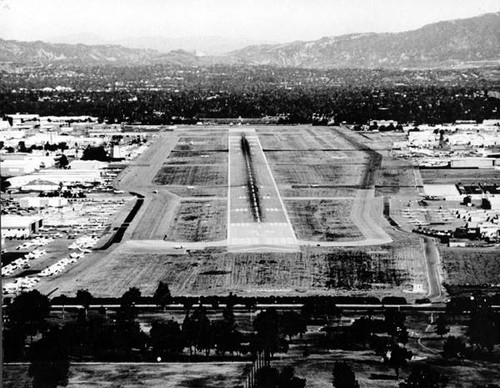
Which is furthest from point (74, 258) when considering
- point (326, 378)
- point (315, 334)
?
point (326, 378)

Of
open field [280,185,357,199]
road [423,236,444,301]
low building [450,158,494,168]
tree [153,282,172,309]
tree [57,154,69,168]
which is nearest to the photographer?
tree [153,282,172,309]

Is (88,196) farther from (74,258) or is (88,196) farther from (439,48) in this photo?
→ (439,48)

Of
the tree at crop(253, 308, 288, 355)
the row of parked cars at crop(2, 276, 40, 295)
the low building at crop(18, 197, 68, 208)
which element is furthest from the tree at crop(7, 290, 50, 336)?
the low building at crop(18, 197, 68, 208)

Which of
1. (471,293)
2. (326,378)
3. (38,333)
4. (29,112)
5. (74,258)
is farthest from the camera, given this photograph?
(29,112)

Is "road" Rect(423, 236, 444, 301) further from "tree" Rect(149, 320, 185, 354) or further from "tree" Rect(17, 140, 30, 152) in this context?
"tree" Rect(17, 140, 30, 152)

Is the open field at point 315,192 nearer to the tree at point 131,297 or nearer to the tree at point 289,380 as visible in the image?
the tree at point 131,297

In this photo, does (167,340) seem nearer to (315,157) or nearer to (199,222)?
(199,222)

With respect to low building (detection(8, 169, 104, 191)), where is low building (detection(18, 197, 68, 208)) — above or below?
above
